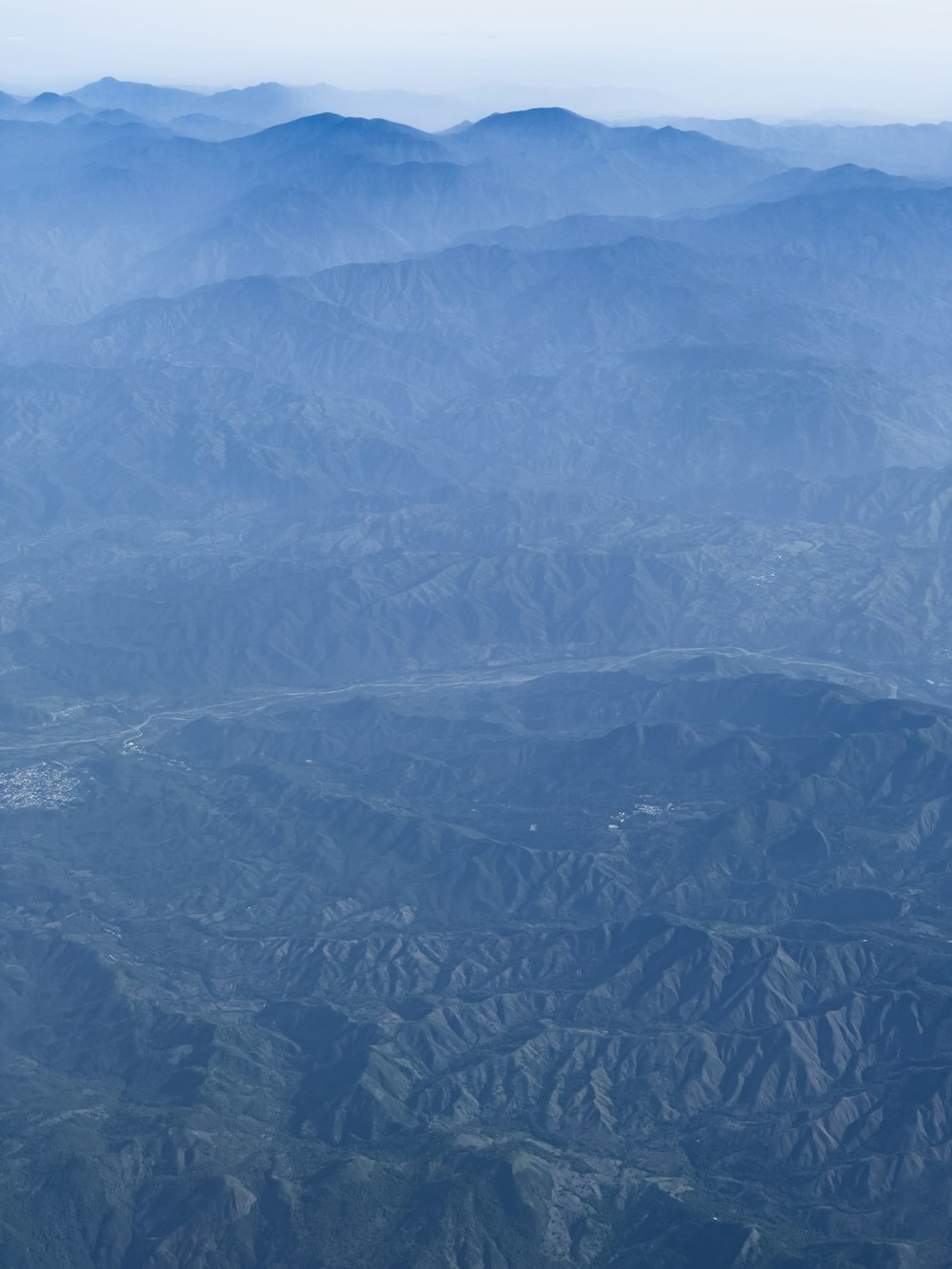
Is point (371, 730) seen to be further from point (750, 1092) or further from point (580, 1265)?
point (580, 1265)

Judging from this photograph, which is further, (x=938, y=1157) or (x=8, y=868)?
(x=8, y=868)

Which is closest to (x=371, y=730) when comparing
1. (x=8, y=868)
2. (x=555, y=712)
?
(x=555, y=712)

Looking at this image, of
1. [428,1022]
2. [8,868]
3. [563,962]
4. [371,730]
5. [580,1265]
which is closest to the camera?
[580,1265]

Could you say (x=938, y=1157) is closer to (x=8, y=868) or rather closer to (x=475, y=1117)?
(x=475, y=1117)

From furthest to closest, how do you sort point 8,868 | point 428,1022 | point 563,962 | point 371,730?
point 371,730, point 8,868, point 563,962, point 428,1022

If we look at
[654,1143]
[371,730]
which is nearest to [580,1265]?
[654,1143]

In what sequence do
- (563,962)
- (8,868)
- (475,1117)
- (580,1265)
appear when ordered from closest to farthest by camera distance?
1. (580,1265)
2. (475,1117)
3. (563,962)
4. (8,868)

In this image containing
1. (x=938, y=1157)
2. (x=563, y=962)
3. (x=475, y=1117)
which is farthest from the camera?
(x=563, y=962)

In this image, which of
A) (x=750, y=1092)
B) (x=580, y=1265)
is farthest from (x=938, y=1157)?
(x=580, y=1265)

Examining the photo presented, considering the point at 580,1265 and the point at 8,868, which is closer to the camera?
the point at 580,1265
